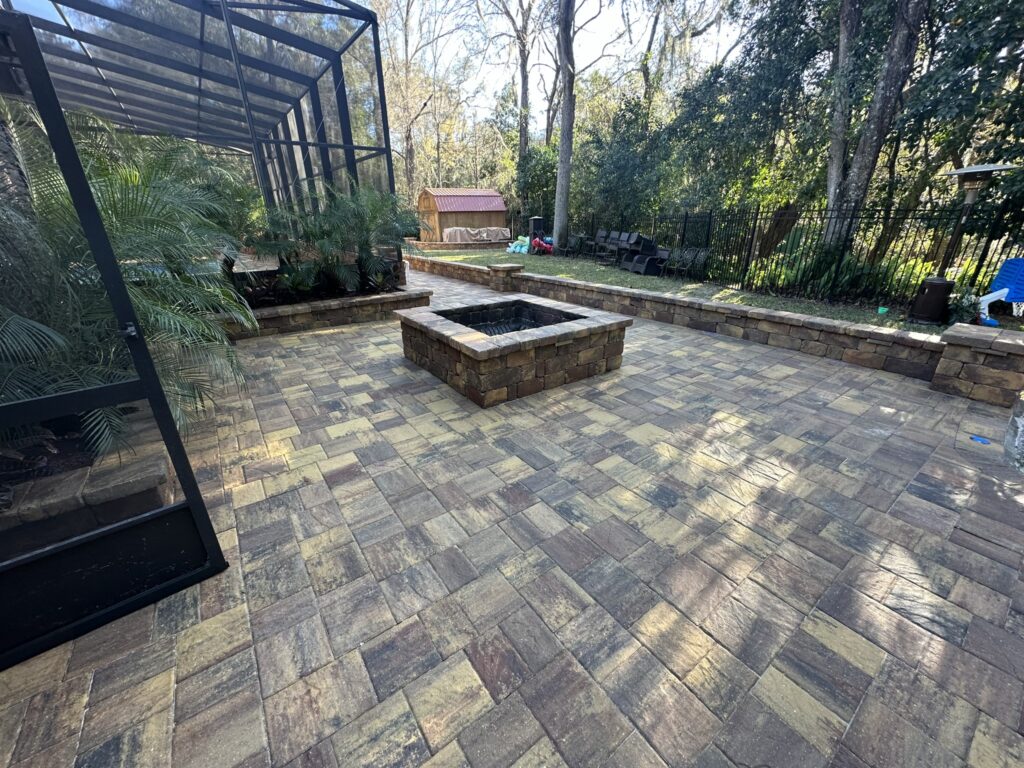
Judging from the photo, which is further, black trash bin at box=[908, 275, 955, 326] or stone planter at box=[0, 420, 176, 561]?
black trash bin at box=[908, 275, 955, 326]

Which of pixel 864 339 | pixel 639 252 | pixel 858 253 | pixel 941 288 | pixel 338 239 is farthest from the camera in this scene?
pixel 639 252

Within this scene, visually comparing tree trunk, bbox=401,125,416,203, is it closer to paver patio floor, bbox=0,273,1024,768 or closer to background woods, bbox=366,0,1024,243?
background woods, bbox=366,0,1024,243

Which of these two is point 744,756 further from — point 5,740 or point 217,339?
point 217,339

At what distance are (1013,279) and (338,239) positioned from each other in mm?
7539

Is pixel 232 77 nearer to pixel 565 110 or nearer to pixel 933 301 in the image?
pixel 565 110

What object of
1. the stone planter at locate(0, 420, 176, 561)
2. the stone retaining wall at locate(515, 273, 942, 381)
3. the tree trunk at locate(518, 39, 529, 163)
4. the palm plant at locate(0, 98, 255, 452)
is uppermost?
the tree trunk at locate(518, 39, 529, 163)

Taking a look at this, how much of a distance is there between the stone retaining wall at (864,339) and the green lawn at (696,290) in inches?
22.4

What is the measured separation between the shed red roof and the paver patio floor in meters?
13.7

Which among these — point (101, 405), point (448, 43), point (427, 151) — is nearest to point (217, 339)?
point (101, 405)

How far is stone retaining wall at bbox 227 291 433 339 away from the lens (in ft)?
16.3

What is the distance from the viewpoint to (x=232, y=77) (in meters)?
6.32

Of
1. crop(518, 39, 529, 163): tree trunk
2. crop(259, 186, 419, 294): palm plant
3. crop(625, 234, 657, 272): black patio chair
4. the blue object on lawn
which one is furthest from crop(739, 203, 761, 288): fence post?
crop(518, 39, 529, 163): tree trunk

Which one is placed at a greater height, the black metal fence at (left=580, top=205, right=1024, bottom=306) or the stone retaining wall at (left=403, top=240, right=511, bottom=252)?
the black metal fence at (left=580, top=205, right=1024, bottom=306)

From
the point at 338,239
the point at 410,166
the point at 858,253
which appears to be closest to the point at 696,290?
the point at 858,253
